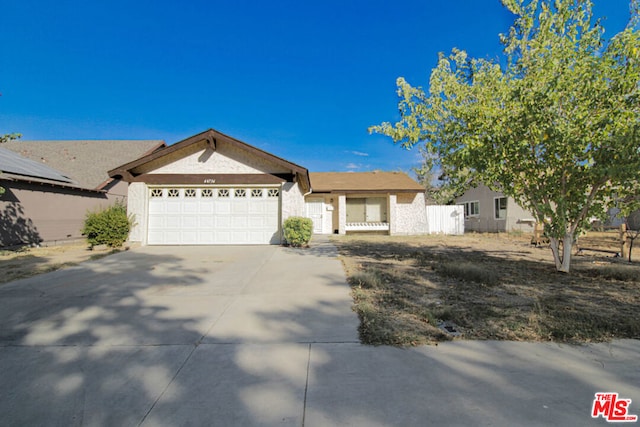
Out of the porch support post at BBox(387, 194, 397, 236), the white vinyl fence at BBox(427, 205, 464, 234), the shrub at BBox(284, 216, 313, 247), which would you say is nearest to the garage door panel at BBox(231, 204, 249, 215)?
the shrub at BBox(284, 216, 313, 247)

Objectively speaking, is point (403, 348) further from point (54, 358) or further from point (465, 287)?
point (54, 358)

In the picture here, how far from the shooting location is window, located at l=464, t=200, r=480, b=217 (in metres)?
21.3

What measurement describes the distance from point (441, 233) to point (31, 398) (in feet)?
64.1

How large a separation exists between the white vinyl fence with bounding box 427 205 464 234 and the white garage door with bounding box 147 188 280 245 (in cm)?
1160

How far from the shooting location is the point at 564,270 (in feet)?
22.2

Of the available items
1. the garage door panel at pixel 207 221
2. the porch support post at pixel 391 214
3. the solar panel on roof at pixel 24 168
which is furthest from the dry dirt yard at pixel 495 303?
the solar panel on roof at pixel 24 168

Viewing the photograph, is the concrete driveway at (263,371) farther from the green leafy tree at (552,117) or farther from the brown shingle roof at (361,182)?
the brown shingle roof at (361,182)

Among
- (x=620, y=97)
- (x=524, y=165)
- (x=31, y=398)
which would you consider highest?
(x=620, y=97)

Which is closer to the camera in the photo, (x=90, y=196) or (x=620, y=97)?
(x=620, y=97)

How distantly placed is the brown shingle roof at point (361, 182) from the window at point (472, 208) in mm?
5494

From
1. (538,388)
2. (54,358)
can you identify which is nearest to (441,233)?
(538,388)

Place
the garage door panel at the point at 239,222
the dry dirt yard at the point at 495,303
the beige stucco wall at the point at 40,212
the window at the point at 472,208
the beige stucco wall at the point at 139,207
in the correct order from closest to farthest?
1. the dry dirt yard at the point at 495,303
2. the beige stucco wall at the point at 40,212
3. the beige stucco wall at the point at 139,207
4. the garage door panel at the point at 239,222
5. the window at the point at 472,208

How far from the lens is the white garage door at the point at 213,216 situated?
471 inches
